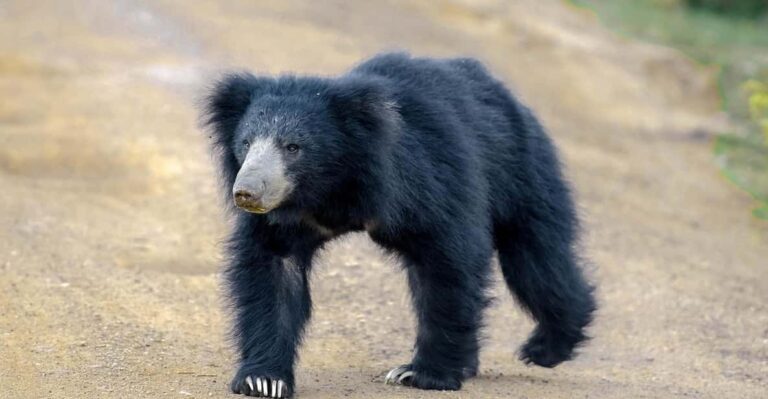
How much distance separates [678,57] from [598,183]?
7611 mm

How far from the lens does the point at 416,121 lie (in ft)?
18.0

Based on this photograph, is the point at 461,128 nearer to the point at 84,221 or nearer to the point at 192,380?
the point at 192,380

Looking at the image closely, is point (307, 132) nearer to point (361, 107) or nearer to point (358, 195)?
point (361, 107)

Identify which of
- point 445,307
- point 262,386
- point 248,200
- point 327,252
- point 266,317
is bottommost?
point 327,252

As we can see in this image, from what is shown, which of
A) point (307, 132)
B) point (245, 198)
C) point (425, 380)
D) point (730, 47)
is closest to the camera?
point (245, 198)

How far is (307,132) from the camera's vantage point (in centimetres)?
515

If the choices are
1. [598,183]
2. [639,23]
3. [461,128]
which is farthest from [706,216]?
[639,23]

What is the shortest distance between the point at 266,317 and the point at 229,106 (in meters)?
0.89

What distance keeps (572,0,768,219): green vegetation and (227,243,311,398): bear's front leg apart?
745cm

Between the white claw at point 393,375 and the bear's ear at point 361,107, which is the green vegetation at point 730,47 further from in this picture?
the bear's ear at point 361,107

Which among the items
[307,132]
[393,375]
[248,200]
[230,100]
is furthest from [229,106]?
[393,375]

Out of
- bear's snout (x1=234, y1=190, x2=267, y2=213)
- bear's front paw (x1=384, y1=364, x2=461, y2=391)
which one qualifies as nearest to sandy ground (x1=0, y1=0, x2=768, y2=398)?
bear's front paw (x1=384, y1=364, x2=461, y2=391)

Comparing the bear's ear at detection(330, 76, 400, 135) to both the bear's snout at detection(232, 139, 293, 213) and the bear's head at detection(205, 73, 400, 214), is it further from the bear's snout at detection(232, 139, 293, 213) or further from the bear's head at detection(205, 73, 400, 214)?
the bear's snout at detection(232, 139, 293, 213)

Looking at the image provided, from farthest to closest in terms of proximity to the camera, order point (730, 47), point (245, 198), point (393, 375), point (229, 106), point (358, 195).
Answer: point (730, 47) → point (393, 375) → point (229, 106) → point (358, 195) → point (245, 198)
